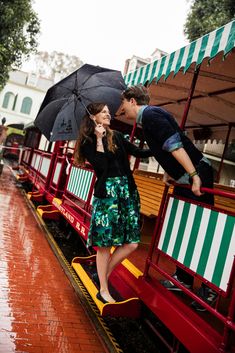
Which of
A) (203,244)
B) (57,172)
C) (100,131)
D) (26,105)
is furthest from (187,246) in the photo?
(26,105)

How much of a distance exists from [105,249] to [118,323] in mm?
1033

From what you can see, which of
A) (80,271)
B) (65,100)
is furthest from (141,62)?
(80,271)

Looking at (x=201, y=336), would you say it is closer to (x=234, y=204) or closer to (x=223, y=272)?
(x=223, y=272)

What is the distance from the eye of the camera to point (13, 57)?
17766 mm

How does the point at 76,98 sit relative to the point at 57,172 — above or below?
above

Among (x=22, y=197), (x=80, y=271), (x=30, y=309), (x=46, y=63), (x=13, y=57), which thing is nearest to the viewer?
(x=30, y=309)

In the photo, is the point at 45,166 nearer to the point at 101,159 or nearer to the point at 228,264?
the point at 101,159

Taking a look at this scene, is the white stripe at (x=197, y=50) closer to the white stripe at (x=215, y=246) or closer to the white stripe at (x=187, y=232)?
the white stripe at (x=187, y=232)

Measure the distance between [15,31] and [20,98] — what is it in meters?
25.8

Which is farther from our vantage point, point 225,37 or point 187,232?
point 187,232

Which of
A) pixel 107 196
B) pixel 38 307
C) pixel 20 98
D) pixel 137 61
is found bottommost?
pixel 38 307

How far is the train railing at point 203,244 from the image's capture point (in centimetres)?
237

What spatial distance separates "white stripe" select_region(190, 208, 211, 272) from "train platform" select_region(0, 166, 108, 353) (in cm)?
120

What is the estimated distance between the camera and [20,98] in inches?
1654
